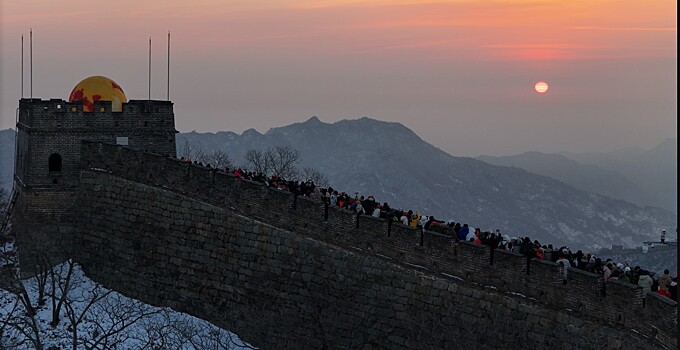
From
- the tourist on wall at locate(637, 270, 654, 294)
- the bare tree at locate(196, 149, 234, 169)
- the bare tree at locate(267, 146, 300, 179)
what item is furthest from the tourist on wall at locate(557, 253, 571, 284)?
the bare tree at locate(196, 149, 234, 169)

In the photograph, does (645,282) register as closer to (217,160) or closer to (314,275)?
(314,275)

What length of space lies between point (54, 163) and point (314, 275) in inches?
462

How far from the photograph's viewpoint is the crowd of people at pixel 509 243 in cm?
2267

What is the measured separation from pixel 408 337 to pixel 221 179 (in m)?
8.25

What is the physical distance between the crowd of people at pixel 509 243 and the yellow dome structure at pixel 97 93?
6649 mm

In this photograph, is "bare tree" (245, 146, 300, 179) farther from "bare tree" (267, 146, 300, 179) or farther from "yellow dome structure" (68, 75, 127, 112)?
"yellow dome structure" (68, 75, 127, 112)

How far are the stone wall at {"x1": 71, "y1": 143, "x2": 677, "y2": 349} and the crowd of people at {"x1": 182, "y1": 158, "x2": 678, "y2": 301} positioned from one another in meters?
0.53

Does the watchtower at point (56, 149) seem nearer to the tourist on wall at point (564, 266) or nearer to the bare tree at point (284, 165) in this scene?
the tourist on wall at point (564, 266)

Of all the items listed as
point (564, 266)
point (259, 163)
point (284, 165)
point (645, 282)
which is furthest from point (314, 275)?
point (259, 163)

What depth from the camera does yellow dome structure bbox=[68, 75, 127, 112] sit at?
37656 millimetres

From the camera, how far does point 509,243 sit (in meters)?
25.8

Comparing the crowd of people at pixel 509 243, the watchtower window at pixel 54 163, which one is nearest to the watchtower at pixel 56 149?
the watchtower window at pixel 54 163

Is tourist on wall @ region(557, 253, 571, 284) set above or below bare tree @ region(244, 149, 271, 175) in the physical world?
below

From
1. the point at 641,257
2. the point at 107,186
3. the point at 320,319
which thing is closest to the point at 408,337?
the point at 320,319
